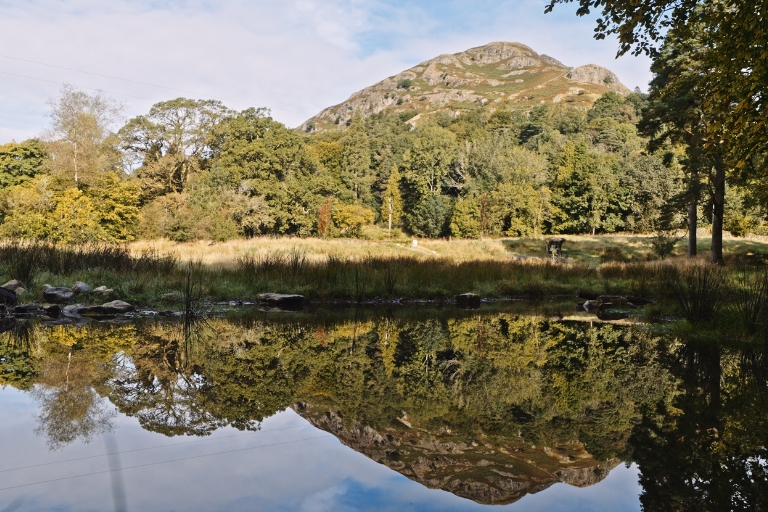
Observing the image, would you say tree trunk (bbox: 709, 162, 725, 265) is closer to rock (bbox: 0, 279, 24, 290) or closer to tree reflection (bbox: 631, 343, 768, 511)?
tree reflection (bbox: 631, 343, 768, 511)

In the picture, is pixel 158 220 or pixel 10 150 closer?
pixel 158 220

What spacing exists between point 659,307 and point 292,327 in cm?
689

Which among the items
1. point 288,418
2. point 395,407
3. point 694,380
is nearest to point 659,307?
point 694,380

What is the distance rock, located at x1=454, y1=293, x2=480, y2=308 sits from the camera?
11611 mm

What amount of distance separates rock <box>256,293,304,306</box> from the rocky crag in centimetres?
708

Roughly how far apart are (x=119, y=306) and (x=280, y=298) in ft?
9.23

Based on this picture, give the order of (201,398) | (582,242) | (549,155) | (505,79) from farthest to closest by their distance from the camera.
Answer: (505,79) → (549,155) → (582,242) → (201,398)

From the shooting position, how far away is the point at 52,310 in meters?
8.16

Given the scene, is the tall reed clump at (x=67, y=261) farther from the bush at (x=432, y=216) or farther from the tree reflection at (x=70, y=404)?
the bush at (x=432, y=216)

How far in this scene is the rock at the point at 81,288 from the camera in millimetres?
9188

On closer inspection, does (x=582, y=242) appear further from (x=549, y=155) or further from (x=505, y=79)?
(x=505, y=79)

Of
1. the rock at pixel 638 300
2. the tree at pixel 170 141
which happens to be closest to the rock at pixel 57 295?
the rock at pixel 638 300

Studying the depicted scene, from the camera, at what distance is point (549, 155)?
191ft

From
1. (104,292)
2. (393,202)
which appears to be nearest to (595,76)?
(393,202)
